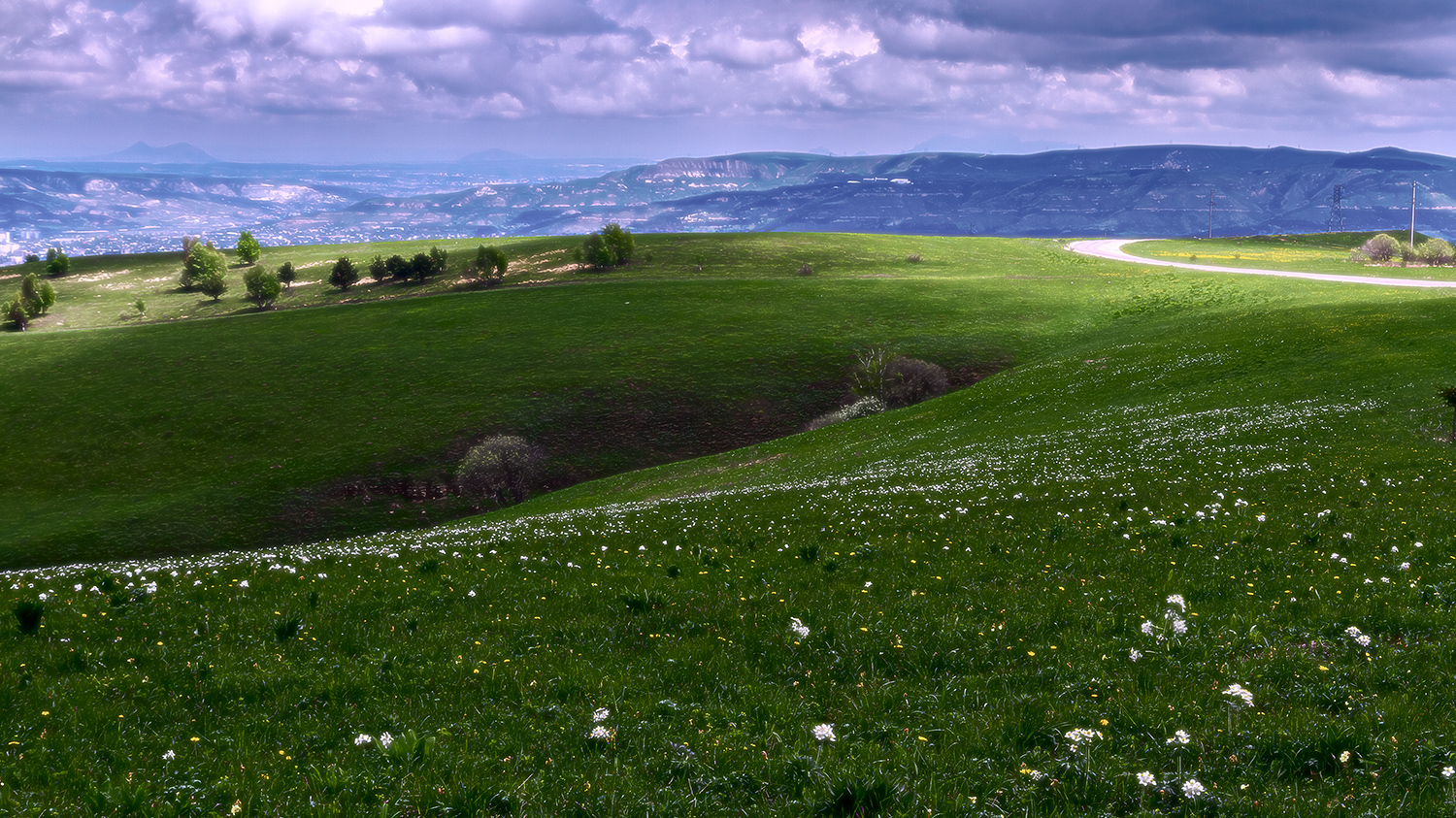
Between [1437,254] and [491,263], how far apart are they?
514ft

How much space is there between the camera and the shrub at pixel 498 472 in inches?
2446

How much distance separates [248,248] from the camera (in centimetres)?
17812

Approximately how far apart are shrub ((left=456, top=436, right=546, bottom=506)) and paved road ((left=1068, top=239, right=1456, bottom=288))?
99.9 meters

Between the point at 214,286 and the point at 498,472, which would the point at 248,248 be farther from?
the point at 498,472

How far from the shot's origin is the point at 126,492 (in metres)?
59.3

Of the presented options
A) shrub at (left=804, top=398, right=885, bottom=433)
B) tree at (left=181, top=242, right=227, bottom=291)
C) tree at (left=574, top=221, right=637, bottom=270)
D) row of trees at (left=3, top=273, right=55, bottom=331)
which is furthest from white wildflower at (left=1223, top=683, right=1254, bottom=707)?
tree at (left=181, top=242, right=227, bottom=291)

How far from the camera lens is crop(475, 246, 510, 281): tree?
452 feet

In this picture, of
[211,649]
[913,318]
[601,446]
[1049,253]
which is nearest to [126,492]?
[601,446]

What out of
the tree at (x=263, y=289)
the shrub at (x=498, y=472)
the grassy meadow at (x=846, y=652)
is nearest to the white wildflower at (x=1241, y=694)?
the grassy meadow at (x=846, y=652)

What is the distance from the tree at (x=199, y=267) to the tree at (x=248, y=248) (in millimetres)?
19723

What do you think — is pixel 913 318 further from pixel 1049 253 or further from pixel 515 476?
A: pixel 1049 253

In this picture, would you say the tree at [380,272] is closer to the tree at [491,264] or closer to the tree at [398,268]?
the tree at [398,268]

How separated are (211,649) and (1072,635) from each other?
11.4 metres

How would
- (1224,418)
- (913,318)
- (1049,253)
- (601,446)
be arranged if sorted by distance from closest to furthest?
(1224,418) < (601,446) < (913,318) < (1049,253)
